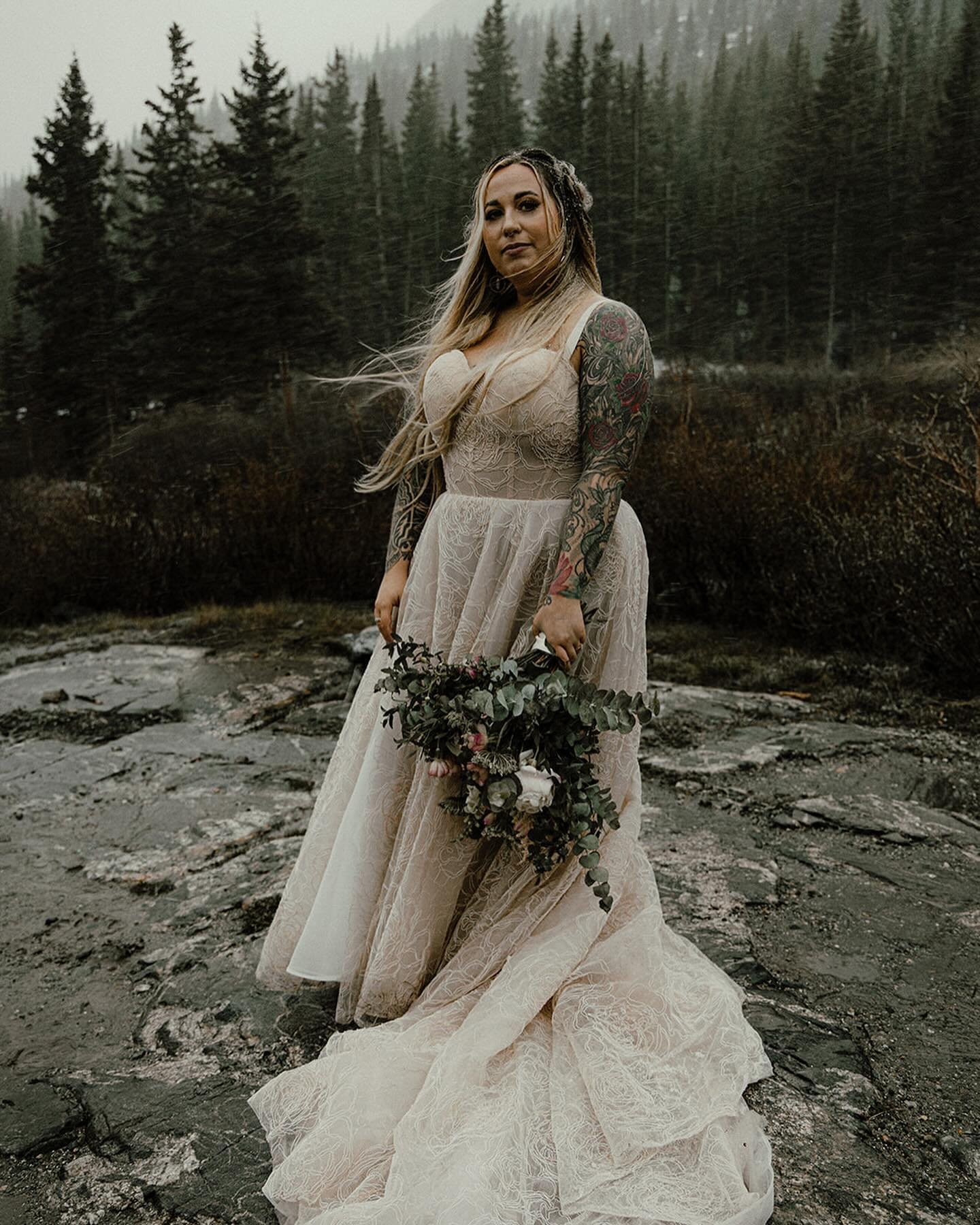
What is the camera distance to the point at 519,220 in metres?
2.01

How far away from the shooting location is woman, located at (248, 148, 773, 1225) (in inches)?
64.8

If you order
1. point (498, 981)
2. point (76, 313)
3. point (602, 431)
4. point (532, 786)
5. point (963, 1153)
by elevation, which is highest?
point (76, 313)

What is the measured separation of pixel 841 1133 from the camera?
1871mm

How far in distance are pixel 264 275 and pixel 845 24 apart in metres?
24.2

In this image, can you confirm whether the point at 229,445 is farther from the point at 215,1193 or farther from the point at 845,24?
the point at 845,24

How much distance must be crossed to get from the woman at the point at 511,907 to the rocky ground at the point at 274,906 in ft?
0.60

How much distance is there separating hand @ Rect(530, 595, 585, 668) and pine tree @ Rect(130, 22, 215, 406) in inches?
888

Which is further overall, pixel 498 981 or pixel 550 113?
pixel 550 113

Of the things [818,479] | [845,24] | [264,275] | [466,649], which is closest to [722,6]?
[845,24]

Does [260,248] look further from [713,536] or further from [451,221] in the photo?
[713,536]

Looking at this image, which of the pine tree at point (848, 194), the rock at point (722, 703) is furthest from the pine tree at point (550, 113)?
the rock at point (722, 703)

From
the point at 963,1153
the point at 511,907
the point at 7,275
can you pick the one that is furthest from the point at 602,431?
the point at 7,275

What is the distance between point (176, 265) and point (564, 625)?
23.7 m

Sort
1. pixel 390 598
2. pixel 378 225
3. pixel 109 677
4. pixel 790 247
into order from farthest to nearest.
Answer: pixel 790 247 < pixel 378 225 < pixel 109 677 < pixel 390 598
